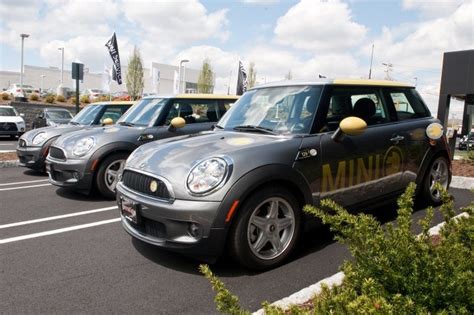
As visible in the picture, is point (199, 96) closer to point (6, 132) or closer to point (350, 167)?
point (350, 167)

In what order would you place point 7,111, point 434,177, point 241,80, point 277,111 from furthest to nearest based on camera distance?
point 241,80, point 7,111, point 434,177, point 277,111

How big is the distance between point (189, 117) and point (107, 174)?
1.74 m

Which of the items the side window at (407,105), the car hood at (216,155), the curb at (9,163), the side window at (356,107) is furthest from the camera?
the curb at (9,163)

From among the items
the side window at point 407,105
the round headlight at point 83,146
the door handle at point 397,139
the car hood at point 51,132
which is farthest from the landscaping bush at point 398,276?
the car hood at point 51,132

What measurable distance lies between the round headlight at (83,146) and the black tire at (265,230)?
11.5 feet

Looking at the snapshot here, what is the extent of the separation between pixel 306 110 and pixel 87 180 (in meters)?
3.51

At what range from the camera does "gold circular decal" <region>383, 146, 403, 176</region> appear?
4418 mm

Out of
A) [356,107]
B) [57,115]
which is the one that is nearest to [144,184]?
[356,107]

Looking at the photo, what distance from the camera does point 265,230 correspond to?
343 cm

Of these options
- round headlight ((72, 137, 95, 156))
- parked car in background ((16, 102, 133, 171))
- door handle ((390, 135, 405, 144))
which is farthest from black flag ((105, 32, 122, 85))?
door handle ((390, 135, 405, 144))

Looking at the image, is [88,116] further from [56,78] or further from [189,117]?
[56,78]

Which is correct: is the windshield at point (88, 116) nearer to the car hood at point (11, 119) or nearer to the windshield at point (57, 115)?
the windshield at point (57, 115)

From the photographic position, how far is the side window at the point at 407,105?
16.0 feet

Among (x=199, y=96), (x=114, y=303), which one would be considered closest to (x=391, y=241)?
(x=114, y=303)
